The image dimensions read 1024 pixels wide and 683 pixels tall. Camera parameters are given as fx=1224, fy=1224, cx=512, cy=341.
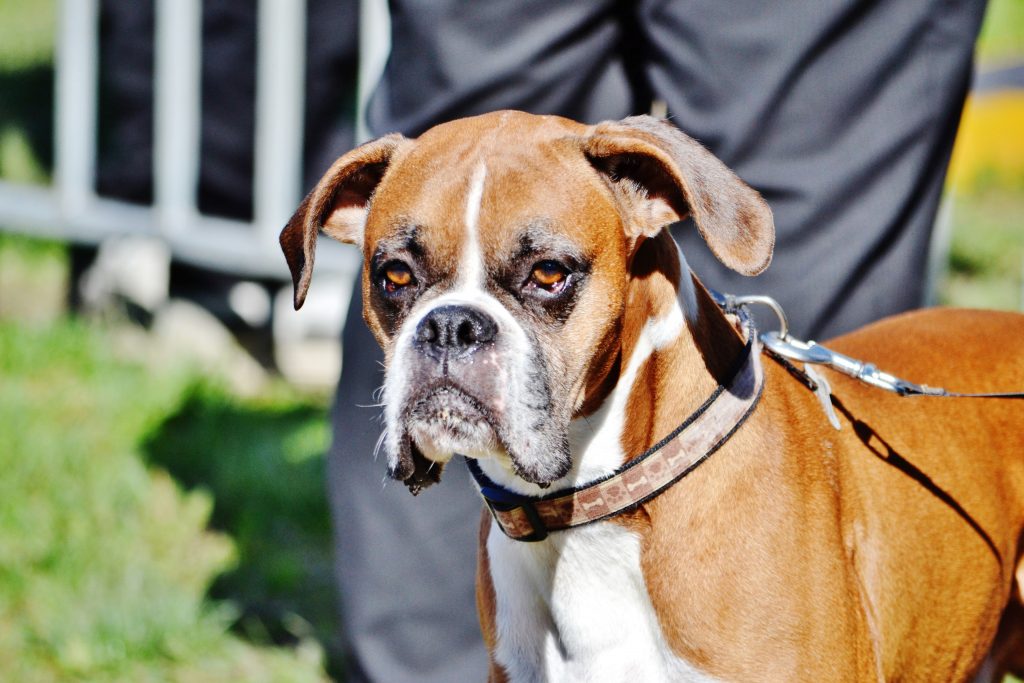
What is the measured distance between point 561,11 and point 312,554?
7.91 ft

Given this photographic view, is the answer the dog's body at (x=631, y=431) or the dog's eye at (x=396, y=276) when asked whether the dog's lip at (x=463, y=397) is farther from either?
the dog's eye at (x=396, y=276)

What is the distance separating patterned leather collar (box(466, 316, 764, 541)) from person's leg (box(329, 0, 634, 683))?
0.75 m

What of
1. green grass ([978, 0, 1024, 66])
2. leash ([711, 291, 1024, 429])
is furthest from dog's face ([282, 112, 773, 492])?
green grass ([978, 0, 1024, 66])

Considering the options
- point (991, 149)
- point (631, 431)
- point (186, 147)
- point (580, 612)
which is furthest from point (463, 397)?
point (991, 149)

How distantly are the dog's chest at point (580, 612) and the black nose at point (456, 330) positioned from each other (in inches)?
19.2

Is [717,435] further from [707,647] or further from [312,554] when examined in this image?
[312,554]

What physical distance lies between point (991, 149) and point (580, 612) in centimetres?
849

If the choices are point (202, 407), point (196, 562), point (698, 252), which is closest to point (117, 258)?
point (202, 407)

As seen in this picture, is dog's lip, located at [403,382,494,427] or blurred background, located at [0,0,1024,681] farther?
blurred background, located at [0,0,1024,681]

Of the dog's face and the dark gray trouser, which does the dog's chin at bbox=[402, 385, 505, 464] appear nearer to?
the dog's face

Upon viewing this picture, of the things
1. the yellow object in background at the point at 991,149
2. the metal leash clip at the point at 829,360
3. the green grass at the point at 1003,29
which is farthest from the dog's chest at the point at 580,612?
the green grass at the point at 1003,29

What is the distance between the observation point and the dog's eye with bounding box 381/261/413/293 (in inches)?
98.8

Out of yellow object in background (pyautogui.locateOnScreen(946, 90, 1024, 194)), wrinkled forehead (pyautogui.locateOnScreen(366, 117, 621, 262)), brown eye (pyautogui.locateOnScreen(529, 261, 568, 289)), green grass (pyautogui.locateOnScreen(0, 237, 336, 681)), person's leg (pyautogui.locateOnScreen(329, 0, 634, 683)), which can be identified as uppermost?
wrinkled forehead (pyautogui.locateOnScreen(366, 117, 621, 262))

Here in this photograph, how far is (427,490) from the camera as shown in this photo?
129 inches
